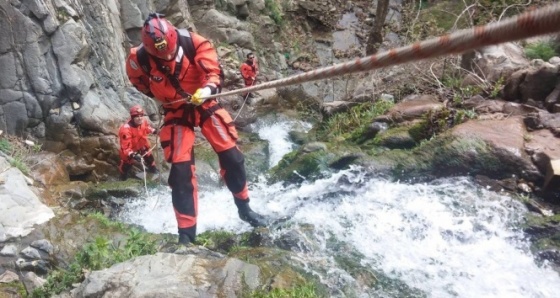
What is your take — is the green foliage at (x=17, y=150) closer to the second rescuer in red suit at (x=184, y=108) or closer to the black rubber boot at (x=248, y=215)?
the second rescuer in red suit at (x=184, y=108)

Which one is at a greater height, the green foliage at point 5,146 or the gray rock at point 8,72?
the gray rock at point 8,72

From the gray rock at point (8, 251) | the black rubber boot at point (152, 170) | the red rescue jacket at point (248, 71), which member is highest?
the gray rock at point (8, 251)

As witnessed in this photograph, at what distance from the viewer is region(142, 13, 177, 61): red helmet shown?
414 centimetres

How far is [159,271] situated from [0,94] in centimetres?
553

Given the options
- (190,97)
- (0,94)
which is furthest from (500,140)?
(0,94)

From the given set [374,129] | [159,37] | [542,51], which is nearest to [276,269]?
[159,37]

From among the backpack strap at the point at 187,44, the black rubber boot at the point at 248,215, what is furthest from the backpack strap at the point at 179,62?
the black rubber boot at the point at 248,215

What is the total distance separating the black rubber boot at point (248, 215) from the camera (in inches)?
207

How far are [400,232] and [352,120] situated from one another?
3.68 meters

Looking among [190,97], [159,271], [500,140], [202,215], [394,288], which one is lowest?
[202,215]

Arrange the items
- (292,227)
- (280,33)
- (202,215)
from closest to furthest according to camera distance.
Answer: (292,227) → (202,215) → (280,33)

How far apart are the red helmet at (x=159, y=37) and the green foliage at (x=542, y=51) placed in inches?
232

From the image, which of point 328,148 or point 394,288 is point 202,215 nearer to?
point 328,148

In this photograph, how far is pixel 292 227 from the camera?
4.88 m
